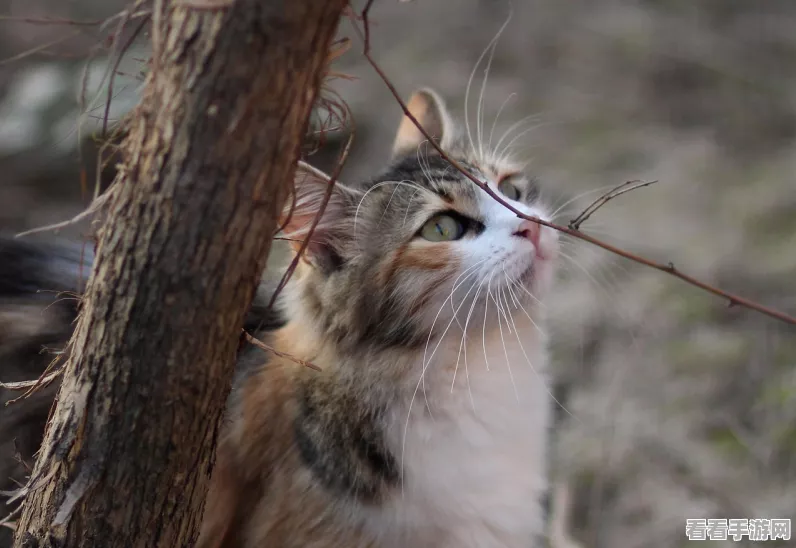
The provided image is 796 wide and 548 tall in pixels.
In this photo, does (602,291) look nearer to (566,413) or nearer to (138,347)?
(566,413)

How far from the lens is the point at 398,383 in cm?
114

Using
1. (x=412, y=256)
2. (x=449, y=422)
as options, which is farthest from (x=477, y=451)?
(x=412, y=256)

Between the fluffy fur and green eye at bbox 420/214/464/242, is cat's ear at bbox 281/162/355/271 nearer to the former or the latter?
the fluffy fur

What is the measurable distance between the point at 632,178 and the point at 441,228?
1.78m

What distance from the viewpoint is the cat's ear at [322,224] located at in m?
1.09

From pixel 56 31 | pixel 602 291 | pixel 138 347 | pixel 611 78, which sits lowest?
pixel 138 347

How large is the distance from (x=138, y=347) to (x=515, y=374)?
2.41 feet

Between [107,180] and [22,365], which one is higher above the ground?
[107,180]

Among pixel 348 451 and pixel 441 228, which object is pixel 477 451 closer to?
pixel 348 451

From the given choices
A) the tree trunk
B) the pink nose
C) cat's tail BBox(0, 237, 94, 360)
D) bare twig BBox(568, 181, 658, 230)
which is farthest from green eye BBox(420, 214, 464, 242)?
cat's tail BBox(0, 237, 94, 360)

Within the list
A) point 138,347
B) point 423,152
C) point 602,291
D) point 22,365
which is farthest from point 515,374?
point 602,291

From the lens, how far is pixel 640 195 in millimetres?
2705

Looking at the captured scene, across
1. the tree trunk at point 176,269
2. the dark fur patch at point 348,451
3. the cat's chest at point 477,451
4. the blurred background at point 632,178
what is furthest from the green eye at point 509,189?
the tree trunk at point 176,269

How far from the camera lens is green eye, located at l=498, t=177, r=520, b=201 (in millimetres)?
1285
